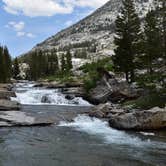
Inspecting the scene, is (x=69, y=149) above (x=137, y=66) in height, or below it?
below

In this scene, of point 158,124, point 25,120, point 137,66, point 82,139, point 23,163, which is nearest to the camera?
point 23,163

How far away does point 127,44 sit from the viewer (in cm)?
6156

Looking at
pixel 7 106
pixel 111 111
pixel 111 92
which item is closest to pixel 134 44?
pixel 111 92

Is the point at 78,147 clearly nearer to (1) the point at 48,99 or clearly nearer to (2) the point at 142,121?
(2) the point at 142,121

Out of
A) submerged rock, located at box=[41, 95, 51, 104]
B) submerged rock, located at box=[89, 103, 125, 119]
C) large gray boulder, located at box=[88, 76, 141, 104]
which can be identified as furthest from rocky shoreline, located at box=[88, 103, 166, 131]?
submerged rock, located at box=[41, 95, 51, 104]

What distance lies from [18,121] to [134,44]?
35.4 m

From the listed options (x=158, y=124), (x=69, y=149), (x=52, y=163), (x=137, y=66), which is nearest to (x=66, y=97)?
(x=137, y=66)

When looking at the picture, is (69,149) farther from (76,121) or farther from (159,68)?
(159,68)

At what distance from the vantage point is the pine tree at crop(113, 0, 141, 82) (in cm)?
5988

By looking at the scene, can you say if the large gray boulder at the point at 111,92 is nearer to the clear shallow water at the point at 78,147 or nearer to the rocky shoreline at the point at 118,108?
the rocky shoreline at the point at 118,108

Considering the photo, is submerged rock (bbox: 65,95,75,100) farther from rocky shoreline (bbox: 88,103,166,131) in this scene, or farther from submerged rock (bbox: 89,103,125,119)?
rocky shoreline (bbox: 88,103,166,131)

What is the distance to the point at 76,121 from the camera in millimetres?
34812

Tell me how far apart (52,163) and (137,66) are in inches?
1750

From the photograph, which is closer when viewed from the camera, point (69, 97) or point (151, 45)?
point (69, 97)
